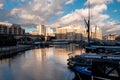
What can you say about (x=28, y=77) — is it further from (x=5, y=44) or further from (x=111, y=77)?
(x=5, y=44)

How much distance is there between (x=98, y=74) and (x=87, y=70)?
37.7ft

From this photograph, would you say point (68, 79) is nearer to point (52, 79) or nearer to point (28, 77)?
point (52, 79)

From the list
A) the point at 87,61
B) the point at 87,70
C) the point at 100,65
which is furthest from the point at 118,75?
the point at 87,61

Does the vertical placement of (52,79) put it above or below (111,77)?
below

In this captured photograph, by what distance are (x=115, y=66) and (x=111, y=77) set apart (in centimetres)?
93

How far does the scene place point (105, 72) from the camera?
17.1 m

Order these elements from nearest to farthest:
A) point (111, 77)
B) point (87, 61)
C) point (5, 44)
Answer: point (111, 77), point (87, 61), point (5, 44)

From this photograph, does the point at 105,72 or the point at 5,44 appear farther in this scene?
the point at 5,44

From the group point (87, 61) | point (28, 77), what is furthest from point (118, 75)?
point (28, 77)

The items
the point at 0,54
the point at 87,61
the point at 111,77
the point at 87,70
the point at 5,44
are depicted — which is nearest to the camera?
the point at 111,77

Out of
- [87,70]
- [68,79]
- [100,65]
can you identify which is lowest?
[68,79]

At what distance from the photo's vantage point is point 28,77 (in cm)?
3662

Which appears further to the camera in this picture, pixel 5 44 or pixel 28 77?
pixel 5 44

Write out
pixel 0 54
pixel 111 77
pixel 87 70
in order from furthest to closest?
1. pixel 0 54
2. pixel 87 70
3. pixel 111 77
